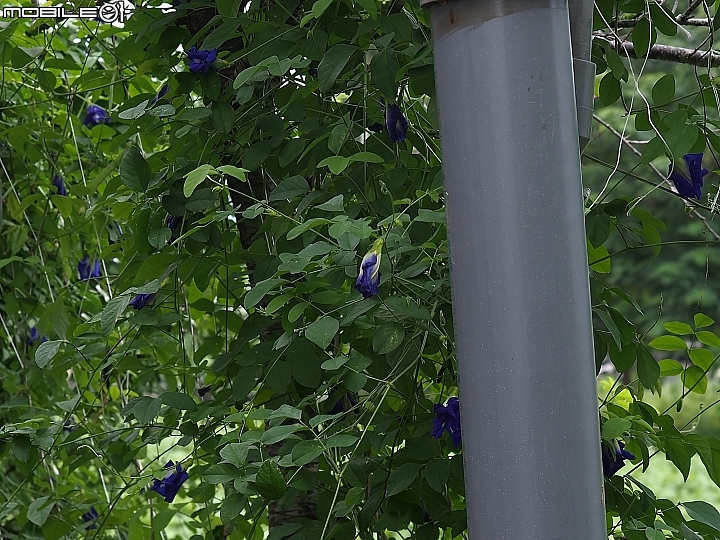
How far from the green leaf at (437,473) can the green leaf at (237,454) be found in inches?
7.1

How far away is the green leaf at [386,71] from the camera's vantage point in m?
0.75

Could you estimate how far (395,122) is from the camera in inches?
31.4

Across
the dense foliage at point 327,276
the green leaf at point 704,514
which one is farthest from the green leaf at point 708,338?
the green leaf at point 704,514

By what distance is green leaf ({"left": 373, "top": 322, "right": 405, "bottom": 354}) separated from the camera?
2.38 ft

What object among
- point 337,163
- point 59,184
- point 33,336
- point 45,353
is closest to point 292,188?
point 337,163

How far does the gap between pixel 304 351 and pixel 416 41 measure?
32cm

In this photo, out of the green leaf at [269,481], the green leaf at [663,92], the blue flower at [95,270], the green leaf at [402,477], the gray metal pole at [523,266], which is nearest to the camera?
the gray metal pole at [523,266]

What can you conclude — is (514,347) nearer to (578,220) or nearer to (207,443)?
(578,220)

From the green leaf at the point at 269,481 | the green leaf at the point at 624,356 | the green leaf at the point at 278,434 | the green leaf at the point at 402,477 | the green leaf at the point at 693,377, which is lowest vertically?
the green leaf at the point at 693,377

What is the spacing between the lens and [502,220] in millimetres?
398

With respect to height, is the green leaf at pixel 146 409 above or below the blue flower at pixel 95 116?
below

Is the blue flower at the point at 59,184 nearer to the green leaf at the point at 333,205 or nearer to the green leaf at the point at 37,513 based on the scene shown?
the green leaf at the point at 37,513

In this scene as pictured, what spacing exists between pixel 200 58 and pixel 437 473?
0.50m

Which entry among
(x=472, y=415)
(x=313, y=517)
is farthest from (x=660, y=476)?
(x=472, y=415)
